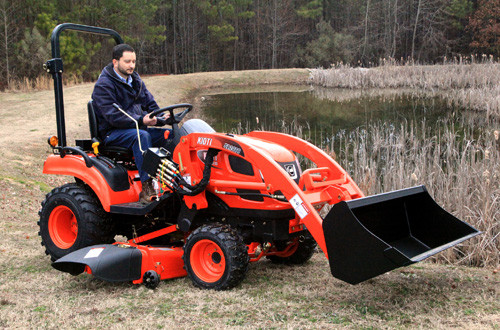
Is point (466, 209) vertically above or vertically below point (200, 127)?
below

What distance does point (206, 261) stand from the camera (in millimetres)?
A: 4242

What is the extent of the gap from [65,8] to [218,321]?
1088 inches

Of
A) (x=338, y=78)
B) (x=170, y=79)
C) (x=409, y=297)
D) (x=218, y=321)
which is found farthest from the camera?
(x=170, y=79)

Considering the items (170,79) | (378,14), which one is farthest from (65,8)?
(378,14)

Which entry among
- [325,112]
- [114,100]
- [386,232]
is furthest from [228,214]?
[325,112]

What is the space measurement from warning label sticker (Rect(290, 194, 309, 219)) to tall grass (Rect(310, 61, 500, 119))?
10081mm

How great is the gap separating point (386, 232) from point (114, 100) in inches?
106

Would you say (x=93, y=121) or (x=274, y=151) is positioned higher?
(x=93, y=121)

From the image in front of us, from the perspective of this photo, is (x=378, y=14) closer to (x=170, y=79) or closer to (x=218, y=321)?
(x=170, y=79)

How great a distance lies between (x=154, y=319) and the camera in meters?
3.59

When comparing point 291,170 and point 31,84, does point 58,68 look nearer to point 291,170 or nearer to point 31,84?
point 291,170

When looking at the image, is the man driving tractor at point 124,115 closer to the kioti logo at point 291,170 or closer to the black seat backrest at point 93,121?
the black seat backrest at point 93,121

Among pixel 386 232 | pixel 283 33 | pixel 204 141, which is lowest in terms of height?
pixel 386 232

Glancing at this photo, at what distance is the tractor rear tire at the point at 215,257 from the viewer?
156 inches
